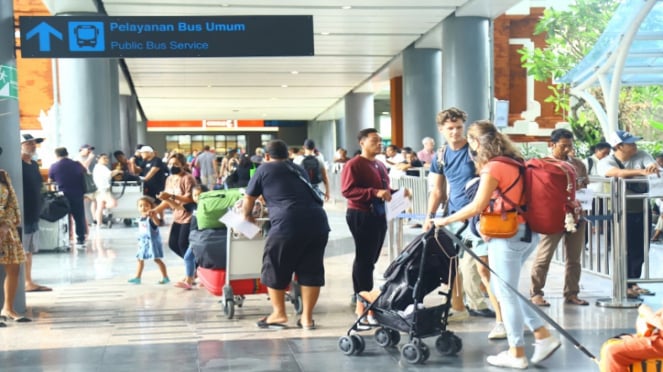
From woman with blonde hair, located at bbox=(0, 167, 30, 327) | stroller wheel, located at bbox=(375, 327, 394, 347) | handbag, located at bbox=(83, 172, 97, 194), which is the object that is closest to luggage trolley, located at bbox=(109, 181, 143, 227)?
handbag, located at bbox=(83, 172, 97, 194)

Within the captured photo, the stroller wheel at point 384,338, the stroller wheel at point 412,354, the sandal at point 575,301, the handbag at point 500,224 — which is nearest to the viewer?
the handbag at point 500,224

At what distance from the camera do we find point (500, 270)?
5645 mm


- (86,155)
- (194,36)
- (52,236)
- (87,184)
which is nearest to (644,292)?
(194,36)

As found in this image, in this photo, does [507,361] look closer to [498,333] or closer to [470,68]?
[498,333]

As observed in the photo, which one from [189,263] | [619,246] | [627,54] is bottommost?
[189,263]

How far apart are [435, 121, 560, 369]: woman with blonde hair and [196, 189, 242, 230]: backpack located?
2.67m

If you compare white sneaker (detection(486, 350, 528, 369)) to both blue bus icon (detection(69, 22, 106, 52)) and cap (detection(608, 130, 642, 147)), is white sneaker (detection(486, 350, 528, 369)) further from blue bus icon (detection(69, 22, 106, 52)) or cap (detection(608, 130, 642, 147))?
blue bus icon (detection(69, 22, 106, 52))

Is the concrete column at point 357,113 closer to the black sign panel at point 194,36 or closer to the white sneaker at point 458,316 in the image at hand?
the black sign panel at point 194,36

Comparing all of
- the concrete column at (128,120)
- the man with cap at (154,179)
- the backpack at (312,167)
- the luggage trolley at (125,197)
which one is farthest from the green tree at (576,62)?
the man with cap at (154,179)

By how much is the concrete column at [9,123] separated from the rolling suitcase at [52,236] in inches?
209

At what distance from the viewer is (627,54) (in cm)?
1877

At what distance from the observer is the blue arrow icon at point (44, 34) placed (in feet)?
27.7

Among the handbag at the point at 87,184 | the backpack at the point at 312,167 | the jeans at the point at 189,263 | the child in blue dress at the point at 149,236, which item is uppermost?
the backpack at the point at 312,167

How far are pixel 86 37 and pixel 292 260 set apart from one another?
3638 mm
